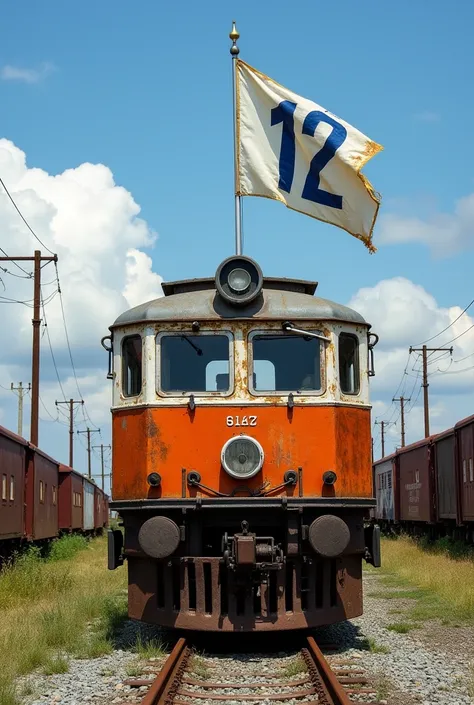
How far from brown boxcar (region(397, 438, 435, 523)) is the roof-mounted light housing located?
690 inches

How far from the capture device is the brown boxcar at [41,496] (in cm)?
2288

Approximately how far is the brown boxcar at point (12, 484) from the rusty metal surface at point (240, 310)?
9261 millimetres

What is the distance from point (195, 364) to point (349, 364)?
1.60 m

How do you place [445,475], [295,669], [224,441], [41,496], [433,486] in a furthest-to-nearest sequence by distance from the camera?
[433,486] → [41,496] → [445,475] → [224,441] → [295,669]

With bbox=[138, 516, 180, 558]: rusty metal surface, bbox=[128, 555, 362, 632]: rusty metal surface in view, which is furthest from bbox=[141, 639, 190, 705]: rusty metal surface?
bbox=[138, 516, 180, 558]: rusty metal surface

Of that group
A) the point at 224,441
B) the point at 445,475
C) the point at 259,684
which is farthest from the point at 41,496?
the point at 259,684

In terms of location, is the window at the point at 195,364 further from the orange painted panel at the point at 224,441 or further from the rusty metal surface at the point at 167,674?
the rusty metal surface at the point at 167,674

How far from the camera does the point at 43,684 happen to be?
790cm

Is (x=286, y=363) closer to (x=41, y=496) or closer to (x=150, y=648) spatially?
(x=150, y=648)

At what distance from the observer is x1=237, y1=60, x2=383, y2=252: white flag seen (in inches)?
450

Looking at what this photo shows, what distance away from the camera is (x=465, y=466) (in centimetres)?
2100

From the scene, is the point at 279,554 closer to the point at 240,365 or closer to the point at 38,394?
the point at 240,365

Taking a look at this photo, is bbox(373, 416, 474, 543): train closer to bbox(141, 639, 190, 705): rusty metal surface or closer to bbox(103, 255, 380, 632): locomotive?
bbox(103, 255, 380, 632): locomotive

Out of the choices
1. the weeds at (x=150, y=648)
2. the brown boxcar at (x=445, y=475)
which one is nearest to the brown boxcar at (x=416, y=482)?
the brown boxcar at (x=445, y=475)
